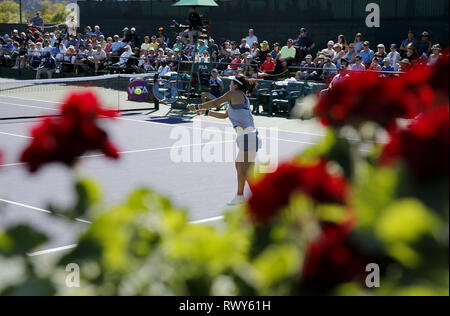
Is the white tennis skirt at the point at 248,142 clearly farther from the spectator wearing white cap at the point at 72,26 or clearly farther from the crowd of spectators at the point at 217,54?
the spectator wearing white cap at the point at 72,26

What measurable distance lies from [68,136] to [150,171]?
11.6 metres

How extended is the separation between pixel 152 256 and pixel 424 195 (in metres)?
0.63

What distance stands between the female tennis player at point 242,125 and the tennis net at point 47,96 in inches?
398

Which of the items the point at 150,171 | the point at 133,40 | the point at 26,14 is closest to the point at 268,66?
the point at 133,40

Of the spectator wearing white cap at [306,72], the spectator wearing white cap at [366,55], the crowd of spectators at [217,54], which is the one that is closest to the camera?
the crowd of spectators at [217,54]

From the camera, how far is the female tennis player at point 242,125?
10719 millimetres

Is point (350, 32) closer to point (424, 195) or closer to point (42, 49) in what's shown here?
point (42, 49)

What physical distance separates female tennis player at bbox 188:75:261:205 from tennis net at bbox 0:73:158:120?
33.2 feet

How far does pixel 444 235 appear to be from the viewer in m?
1.34

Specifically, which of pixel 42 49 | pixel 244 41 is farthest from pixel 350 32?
pixel 42 49

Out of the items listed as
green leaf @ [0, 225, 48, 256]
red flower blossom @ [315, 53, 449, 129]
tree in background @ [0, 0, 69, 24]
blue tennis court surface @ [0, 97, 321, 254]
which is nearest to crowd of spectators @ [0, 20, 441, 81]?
blue tennis court surface @ [0, 97, 321, 254]

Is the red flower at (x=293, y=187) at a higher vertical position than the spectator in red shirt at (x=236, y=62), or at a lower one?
higher

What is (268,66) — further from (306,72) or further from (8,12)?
(8,12)

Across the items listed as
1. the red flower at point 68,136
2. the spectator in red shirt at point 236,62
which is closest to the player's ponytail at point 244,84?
the red flower at point 68,136
